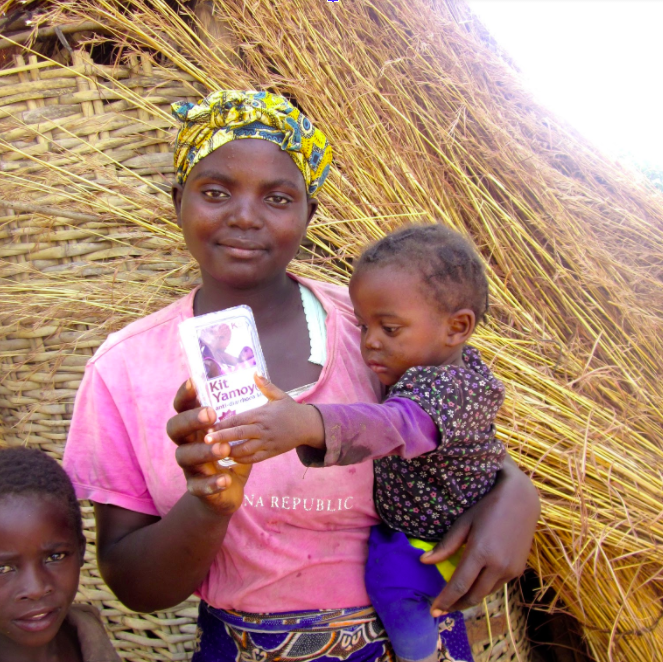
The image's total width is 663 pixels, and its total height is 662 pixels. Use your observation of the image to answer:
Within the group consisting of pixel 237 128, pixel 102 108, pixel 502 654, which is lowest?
pixel 502 654

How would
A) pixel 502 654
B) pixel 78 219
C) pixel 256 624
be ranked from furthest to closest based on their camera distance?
1. pixel 78 219
2. pixel 502 654
3. pixel 256 624

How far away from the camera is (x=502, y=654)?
1.69 metres

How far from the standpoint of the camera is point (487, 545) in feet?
3.67

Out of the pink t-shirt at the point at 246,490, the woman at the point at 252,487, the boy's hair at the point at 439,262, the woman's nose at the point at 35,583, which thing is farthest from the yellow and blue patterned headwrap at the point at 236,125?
the woman's nose at the point at 35,583

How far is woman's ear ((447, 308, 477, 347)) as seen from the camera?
1.22 metres

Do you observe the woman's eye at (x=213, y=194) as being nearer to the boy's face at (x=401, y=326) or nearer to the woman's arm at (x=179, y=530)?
the boy's face at (x=401, y=326)

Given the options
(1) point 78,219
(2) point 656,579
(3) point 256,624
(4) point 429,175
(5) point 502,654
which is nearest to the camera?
(3) point 256,624

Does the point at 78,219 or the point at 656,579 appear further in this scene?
the point at 78,219

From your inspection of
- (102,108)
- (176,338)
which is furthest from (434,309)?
(102,108)

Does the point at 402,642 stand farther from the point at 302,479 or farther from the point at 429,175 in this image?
the point at 429,175

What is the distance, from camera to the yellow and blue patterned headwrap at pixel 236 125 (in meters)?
1.17

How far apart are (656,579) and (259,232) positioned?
1.29 m

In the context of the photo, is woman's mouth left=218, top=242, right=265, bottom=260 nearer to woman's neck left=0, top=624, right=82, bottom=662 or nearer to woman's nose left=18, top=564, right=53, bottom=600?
woman's nose left=18, top=564, right=53, bottom=600

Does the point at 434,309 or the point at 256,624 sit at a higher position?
the point at 434,309
